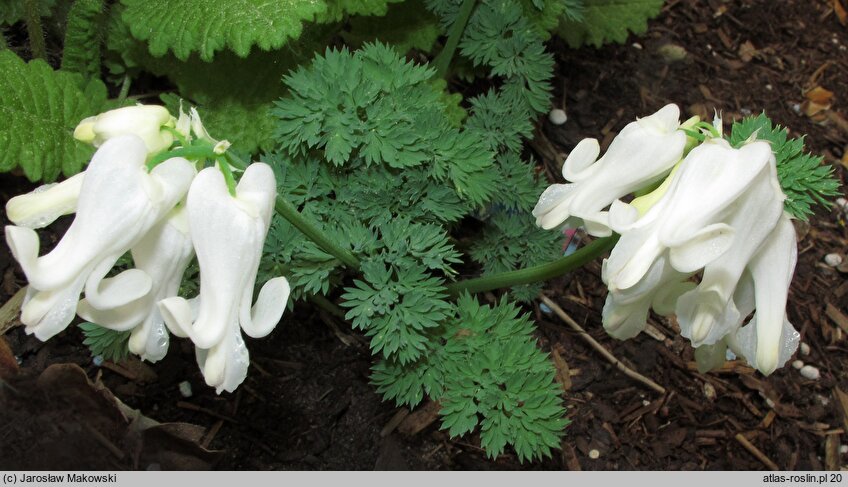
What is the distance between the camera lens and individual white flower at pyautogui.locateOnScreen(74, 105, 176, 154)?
1407 millimetres

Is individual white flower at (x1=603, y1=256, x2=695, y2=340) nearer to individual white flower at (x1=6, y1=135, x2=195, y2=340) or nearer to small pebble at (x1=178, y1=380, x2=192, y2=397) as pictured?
individual white flower at (x1=6, y1=135, x2=195, y2=340)

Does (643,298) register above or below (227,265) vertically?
below

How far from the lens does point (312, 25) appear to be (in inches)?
105

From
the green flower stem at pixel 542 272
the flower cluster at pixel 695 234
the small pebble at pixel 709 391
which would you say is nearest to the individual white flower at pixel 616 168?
the flower cluster at pixel 695 234

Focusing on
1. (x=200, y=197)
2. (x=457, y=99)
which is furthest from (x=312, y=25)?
(x=200, y=197)

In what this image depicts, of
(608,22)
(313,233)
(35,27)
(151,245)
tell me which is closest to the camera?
(151,245)

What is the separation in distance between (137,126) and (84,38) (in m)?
1.49

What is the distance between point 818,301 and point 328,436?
1.88 metres

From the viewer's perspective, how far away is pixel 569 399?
261 centimetres

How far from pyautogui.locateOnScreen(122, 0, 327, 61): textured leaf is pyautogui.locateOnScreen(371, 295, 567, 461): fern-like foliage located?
864 millimetres

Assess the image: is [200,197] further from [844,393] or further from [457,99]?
[844,393]

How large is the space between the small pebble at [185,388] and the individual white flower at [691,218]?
1.49 meters

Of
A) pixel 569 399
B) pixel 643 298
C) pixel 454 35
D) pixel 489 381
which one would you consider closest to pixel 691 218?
pixel 643 298

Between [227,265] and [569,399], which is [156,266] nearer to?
[227,265]
